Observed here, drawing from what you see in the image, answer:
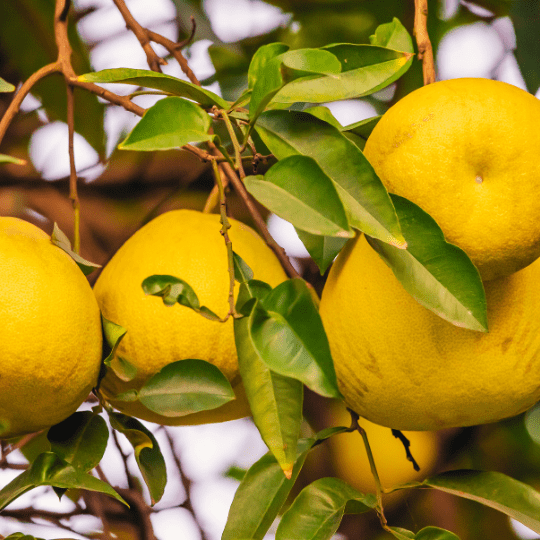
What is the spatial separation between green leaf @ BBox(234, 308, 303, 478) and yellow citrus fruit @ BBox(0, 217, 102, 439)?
0.16 m

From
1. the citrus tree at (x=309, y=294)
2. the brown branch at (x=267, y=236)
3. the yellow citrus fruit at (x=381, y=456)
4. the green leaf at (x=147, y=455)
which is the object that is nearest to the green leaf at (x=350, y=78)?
the citrus tree at (x=309, y=294)

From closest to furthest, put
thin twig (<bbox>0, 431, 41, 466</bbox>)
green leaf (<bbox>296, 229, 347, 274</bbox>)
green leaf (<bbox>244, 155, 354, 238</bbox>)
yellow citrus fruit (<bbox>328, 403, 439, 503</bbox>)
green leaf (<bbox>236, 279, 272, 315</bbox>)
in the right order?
green leaf (<bbox>244, 155, 354, 238</bbox>) → green leaf (<bbox>236, 279, 272, 315</bbox>) → green leaf (<bbox>296, 229, 347, 274</bbox>) → yellow citrus fruit (<bbox>328, 403, 439, 503</bbox>) → thin twig (<bbox>0, 431, 41, 466</bbox>)

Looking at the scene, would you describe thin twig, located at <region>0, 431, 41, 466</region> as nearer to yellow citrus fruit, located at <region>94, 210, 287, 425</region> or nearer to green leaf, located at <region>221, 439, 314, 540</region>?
yellow citrus fruit, located at <region>94, 210, 287, 425</region>

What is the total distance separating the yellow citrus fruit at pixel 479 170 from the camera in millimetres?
420

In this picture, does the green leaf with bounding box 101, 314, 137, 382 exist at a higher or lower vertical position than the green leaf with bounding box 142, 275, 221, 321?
lower

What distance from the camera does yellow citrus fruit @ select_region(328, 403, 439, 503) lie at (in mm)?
728

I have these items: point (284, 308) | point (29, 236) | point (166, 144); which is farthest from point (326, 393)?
point (29, 236)

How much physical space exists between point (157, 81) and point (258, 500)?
1.12 ft

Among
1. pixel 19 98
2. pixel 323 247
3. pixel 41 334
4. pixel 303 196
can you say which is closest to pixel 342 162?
pixel 303 196

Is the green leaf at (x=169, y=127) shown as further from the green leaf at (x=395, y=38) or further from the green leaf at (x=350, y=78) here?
the green leaf at (x=395, y=38)

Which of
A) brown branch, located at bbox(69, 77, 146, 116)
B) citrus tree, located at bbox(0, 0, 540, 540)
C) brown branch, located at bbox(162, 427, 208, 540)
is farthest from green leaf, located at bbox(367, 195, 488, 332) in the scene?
brown branch, located at bbox(162, 427, 208, 540)

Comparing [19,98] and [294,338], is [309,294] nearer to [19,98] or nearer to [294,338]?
[294,338]

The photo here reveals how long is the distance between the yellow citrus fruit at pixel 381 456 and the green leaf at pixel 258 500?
0.23 metres

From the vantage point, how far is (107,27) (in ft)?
3.38
